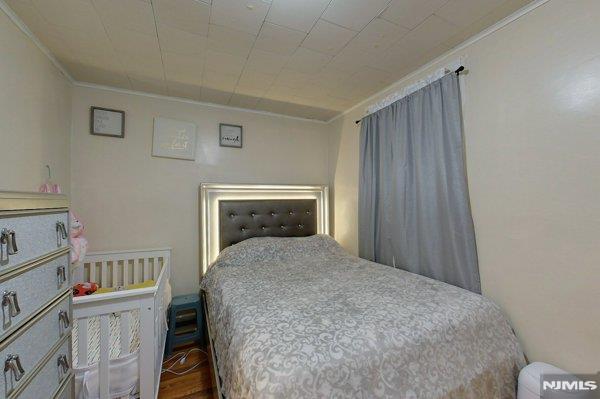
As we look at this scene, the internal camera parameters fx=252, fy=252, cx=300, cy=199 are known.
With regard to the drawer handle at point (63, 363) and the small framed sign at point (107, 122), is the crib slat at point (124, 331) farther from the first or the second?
the small framed sign at point (107, 122)

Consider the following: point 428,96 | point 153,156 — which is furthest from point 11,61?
point 428,96

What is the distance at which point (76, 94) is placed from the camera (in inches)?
89.6

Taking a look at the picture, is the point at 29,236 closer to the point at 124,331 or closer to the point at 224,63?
the point at 124,331

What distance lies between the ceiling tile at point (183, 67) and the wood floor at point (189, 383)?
2.41 metres

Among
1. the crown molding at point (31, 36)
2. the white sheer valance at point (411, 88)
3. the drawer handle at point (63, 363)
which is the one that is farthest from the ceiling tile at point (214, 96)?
the drawer handle at point (63, 363)

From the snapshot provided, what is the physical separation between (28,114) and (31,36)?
0.51 metres

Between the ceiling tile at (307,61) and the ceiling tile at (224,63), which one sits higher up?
the ceiling tile at (224,63)

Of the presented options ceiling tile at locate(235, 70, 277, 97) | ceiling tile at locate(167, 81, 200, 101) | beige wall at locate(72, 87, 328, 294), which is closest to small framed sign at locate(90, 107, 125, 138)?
beige wall at locate(72, 87, 328, 294)

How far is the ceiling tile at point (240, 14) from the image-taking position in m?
1.40

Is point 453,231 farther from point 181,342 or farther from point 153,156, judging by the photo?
point 153,156

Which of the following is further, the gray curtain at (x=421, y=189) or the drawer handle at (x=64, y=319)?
the gray curtain at (x=421, y=189)

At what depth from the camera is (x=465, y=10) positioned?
150cm

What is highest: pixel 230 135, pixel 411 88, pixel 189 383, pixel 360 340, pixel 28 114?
pixel 411 88

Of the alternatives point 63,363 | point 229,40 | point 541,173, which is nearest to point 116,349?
point 63,363
